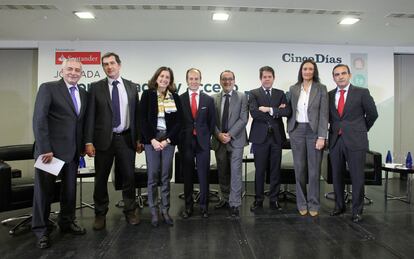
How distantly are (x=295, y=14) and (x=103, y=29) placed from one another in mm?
3033

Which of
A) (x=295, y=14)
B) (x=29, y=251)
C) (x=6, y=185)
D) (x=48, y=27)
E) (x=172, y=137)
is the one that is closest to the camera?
(x=29, y=251)

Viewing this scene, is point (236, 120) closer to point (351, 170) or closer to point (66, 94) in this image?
point (351, 170)

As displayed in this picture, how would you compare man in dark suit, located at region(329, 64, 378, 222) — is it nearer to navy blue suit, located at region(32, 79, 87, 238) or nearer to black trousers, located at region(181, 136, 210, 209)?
black trousers, located at region(181, 136, 210, 209)

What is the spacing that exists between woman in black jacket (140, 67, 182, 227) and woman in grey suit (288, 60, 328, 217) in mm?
1438

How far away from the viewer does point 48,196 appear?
288 cm

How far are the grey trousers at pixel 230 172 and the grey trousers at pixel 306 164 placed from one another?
2.26ft

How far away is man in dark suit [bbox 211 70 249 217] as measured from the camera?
144 inches

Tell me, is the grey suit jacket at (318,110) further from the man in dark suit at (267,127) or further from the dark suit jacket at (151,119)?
the dark suit jacket at (151,119)

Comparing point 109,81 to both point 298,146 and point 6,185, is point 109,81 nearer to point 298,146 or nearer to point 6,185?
point 6,185

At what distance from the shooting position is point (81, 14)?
429 centimetres

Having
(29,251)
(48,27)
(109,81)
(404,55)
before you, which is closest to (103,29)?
(48,27)

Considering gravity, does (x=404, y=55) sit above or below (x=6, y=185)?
above

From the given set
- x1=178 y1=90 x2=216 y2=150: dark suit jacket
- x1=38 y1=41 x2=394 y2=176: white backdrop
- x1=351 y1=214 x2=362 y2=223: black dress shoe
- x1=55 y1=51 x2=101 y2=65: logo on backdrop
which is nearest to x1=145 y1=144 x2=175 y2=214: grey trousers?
x1=178 y1=90 x2=216 y2=150: dark suit jacket

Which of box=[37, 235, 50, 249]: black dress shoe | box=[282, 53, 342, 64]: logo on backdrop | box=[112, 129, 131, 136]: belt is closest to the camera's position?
box=[37, 235, 50, 249]: black dress shoe
